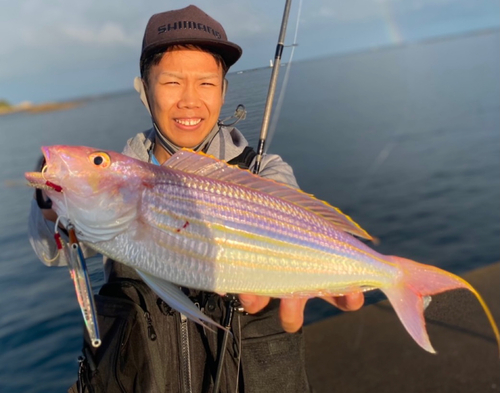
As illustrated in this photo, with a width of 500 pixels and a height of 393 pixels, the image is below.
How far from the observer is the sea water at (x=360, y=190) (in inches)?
266

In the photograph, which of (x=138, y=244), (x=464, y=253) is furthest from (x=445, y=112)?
(x=138, y=244)

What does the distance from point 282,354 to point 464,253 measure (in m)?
8.83

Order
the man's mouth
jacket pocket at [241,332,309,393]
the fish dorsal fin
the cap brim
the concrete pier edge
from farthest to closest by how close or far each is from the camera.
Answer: the concrete pier edge, the man's mouth, the cap brim, jacket pocket at [241,332,309,393], the fish dorsal fin

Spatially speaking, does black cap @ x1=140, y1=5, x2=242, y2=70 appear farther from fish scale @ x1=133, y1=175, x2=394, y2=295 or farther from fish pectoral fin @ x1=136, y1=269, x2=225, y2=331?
fish pectoral fin @ x1=136, y1=269, x2=225, y2=331

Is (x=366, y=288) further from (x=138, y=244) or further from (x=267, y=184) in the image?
(x=138, y=244)

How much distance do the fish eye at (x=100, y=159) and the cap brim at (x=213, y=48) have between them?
3.87ft

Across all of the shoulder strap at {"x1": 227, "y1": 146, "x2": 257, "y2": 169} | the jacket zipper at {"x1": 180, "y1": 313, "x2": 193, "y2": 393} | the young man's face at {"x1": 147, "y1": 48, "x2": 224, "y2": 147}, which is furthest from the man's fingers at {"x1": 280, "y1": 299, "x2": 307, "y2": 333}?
the young man's face at {"x1": 147, "y1": 48, "x2": 224, "y2": 147}

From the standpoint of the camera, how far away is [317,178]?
1518 cm

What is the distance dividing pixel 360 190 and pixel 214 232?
12.8 metres

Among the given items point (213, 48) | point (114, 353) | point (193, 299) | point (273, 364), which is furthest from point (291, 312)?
point (213, 48)

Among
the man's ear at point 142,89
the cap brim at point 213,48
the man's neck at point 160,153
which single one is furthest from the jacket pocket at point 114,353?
the cap brim at point 213,48

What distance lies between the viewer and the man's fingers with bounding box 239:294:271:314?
2.11 meters

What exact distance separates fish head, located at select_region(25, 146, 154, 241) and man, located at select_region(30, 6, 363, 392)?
621 millimetres

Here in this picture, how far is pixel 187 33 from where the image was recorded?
106 inches
